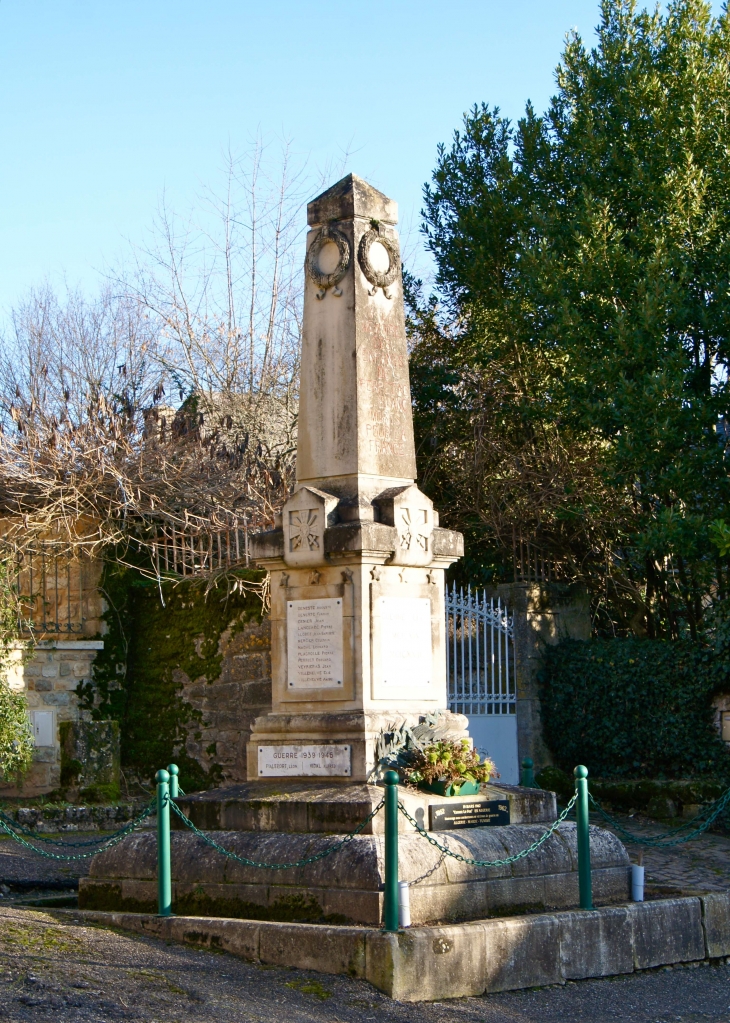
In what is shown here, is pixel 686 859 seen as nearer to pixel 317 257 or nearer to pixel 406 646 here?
pixel 406 646

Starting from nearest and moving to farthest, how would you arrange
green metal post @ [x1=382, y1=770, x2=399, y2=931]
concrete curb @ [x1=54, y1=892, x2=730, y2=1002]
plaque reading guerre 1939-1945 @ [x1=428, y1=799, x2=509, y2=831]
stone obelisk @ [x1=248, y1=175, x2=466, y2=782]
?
concrete curb @ [x1=54, y1=892, x2=730, y2=1002] → green metal post @ [x1=382, y1=770, x2=399, y2=931] → plaque reading guerre 1939-1945 @ [x1=428, y1=799, x2=509, y2=831] → stone obelisk @ [x1=248, y1=175, x2=466, y2=782]

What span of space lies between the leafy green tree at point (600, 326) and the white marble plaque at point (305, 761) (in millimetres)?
6109

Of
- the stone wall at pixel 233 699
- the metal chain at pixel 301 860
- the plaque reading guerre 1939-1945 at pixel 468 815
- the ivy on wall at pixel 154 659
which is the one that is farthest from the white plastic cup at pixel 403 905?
the ivy on wall at pixel 154 659

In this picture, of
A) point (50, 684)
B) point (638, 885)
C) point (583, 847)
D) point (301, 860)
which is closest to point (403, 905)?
point (301, 860)

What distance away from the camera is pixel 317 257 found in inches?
352

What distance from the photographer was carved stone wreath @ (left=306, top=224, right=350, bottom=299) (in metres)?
8.79

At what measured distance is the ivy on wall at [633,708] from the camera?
46.4ft

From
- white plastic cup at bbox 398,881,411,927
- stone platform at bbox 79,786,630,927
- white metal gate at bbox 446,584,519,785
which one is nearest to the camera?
white plastic cup at bbox 398,881,411,927

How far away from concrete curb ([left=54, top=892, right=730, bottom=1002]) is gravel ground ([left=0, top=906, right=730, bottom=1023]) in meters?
0.08

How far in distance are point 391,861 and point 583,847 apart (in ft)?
5.19

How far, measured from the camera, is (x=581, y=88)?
15.8 meters

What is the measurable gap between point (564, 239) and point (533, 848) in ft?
29.8

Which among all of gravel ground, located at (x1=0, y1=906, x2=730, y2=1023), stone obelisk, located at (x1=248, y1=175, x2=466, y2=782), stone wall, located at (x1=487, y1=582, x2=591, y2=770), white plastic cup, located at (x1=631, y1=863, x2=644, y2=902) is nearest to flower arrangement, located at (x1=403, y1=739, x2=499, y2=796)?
stone obelisk, located at (x1=248, y1=175, x2=466, y2=782)

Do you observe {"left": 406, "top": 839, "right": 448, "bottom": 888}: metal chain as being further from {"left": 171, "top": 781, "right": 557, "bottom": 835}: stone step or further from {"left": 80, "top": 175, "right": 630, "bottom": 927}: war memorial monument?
{"left": 171, "top": 781, "right": 557, "bottom": 835}: stone step
